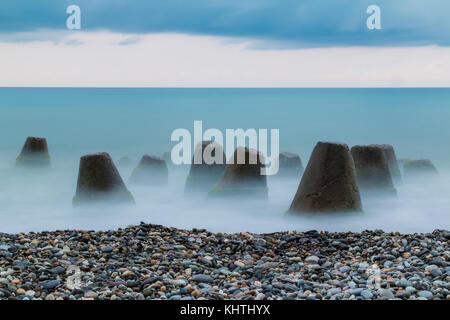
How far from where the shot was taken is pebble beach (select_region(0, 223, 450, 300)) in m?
5.11

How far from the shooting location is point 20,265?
583 cm

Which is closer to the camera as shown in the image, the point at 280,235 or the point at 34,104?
the point at 280,235

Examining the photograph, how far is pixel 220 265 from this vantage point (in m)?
5.99

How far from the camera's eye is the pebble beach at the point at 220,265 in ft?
16.8

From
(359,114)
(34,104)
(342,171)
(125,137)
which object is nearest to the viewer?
(342,171)

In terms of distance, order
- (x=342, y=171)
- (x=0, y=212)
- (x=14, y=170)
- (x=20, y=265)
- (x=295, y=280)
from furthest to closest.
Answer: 1. (x=14, y=170)
2. (x=0, y=212)
3. (x=342, y=171)
4. (x=20, y=265)
5. (x=295, y=280)

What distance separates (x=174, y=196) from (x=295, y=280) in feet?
22.7

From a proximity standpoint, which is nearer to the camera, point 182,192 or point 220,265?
point 220,265

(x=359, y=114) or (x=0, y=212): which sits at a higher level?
(x=359, y=114)

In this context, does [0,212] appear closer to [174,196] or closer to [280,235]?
[174,196]

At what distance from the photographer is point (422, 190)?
40.3 feet
